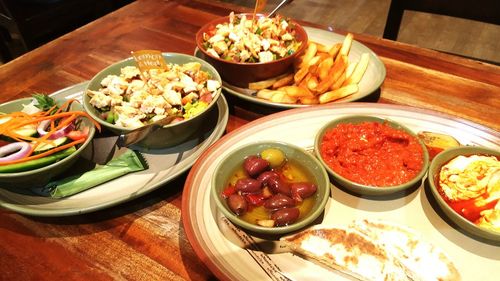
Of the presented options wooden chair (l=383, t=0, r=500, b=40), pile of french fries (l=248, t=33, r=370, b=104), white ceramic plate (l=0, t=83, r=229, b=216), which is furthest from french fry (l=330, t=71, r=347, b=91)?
wooden chair (l=383, t=0, r=500, b=40)

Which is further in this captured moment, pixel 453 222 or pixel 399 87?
pixel 399 87

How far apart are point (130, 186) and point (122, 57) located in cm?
130

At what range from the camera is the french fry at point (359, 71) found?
226cm

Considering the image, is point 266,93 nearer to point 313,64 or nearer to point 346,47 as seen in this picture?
point 313,64

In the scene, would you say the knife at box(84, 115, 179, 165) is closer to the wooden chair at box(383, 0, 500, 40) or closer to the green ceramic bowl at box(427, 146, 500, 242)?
the green ceramic bowl at box(427, 146, 500, 242)

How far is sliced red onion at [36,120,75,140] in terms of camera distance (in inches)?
66.2

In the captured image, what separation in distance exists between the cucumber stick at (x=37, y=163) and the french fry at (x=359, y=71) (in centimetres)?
158

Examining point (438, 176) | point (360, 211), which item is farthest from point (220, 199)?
point (438, 176)

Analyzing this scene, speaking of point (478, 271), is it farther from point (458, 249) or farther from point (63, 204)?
point (63, 204)

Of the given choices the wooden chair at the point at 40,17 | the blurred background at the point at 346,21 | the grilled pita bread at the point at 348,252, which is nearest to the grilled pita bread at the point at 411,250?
the grilled pita bread at the point at 348,252

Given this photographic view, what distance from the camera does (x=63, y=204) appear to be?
61.7 inches

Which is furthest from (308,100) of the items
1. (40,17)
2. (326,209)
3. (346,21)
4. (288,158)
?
(346,21)

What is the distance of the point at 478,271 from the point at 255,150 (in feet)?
3.19

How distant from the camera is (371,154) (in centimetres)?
166
